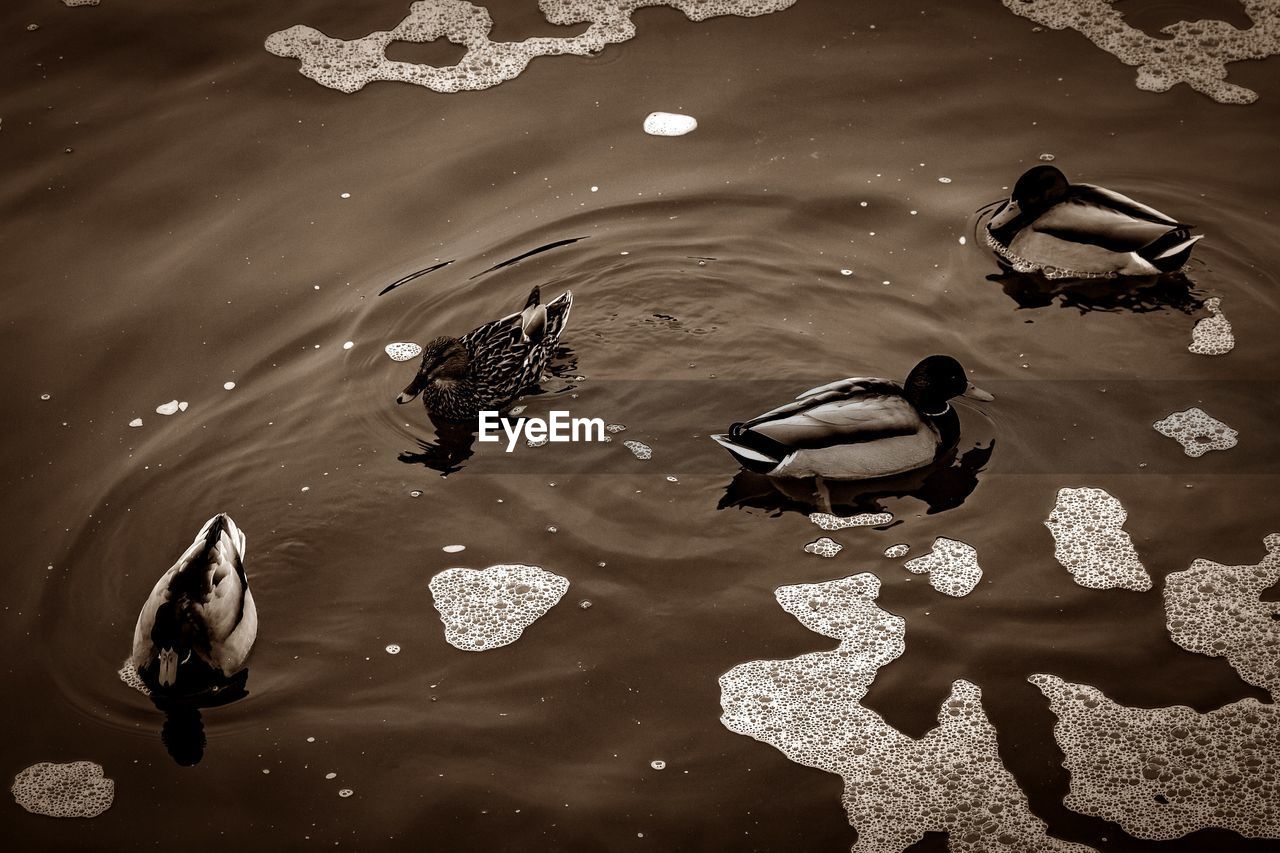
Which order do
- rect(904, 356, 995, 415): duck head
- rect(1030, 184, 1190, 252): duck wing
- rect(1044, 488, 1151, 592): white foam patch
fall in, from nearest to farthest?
1. rect(1044, 488, 1151, 592): white foam patch
2. rect(904, 356, 995, 415): duck head
3. rect(1030, 184, 1190, 252): duck wing

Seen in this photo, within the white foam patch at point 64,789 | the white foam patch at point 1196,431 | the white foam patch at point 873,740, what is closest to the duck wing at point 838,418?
the white foam patch at point 873,740

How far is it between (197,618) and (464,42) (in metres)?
5.36

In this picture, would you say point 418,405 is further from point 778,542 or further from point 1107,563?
point 1107,563

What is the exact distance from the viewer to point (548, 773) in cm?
473

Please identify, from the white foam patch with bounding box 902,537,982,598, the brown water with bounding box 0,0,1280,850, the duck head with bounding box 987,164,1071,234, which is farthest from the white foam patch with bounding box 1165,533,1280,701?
the duck head with bounding box 987,164,1071,234

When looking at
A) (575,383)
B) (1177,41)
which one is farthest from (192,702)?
(1177,41)

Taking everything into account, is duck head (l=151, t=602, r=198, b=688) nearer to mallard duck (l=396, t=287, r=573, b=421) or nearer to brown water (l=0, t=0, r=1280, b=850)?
brown water (l=0, t=0, r=1280, b=850)

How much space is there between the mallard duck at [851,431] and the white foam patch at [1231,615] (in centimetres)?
129

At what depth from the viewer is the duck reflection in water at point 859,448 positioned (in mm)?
5715

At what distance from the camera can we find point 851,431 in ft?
18.7

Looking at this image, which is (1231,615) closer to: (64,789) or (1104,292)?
(1104,292)

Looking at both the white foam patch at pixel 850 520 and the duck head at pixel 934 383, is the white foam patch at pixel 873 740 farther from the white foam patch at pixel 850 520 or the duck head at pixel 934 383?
the duck head at pixel 934 383

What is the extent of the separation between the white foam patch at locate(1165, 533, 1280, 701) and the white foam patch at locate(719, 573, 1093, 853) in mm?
1025

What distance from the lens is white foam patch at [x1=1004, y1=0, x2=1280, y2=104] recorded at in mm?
8203
